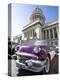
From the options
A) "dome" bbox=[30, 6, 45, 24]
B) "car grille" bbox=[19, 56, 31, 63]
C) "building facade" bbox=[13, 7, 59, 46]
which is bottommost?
"car grille" bbox=[19, 56, 31, 63]

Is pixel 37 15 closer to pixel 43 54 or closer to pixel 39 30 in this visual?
pixel 39 30

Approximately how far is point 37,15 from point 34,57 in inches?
17.8

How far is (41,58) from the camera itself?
79.8 inches

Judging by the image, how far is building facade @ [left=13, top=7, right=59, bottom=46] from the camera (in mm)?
1968

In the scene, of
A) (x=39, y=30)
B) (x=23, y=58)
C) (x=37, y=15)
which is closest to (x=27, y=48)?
(x=23, y=58)

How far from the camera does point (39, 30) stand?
2.02m

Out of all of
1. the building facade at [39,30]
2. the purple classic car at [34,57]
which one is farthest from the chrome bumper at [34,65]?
the building facade at [39,30]

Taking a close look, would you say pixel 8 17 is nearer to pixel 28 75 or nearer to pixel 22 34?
pixel 22 34

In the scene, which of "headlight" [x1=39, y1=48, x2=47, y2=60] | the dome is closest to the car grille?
"headlight" [x1=39, y1=48, x2=47, y2=60]

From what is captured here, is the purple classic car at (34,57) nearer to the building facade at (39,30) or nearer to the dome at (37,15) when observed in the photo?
the building facade at (39,30)

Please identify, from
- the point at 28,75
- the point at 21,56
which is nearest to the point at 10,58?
the point at 21,56

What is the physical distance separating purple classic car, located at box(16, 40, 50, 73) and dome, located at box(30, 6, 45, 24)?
0.24 m

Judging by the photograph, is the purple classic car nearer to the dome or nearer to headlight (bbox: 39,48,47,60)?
headlight (bbox: 39,48,47,60)
